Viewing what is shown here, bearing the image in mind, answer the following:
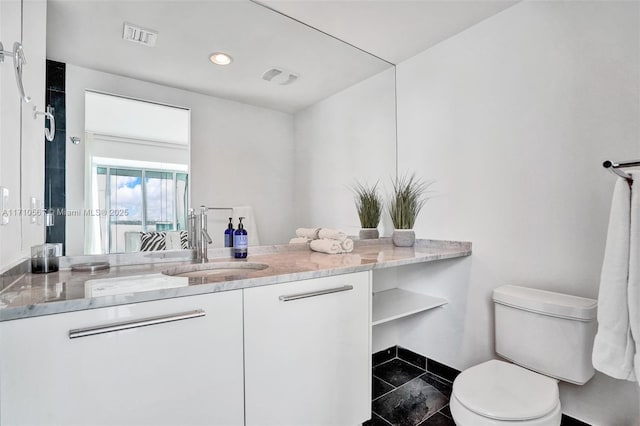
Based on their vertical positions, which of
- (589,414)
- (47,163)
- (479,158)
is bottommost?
(589,414)

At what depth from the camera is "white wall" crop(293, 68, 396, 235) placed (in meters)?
2.10

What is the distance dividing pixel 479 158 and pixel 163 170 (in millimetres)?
1816

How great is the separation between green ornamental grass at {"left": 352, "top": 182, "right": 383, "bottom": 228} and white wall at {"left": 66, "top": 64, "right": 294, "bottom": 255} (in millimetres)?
578

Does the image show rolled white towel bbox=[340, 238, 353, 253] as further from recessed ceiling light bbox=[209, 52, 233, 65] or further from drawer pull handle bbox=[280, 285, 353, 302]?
recessed ceiling light bbox=[209, 52, 233, 65]

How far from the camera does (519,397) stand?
3.89 feet

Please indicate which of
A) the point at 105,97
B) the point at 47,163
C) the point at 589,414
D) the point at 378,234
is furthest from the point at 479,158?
the point at 47,163

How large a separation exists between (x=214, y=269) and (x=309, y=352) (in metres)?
0.65

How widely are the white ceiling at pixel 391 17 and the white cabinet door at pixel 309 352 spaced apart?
1.54 m

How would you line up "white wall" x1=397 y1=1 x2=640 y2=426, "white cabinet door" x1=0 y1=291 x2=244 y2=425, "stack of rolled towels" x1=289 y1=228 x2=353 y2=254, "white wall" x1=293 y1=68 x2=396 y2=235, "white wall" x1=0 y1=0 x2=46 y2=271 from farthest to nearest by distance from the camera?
"white wall" x1=293 y1=68 x2=396 y2=235, "stack of rolled towels" x1=289 y1=228 x2=353 y2=254, "white wall" x1=397 y1=1 x2=640 y2=426, "white wall" x1=0 y1=0 x2=46 y2=271, "white cabinet door" x1=0 y1=291 x2=244 y2=425

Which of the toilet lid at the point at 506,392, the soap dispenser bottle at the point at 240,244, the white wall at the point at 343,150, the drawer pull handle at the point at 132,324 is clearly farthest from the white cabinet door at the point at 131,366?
the white wall at the point at 343,150

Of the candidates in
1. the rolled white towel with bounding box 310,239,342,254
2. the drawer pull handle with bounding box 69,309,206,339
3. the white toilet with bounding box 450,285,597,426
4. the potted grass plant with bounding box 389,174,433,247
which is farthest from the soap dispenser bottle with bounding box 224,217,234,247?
the white toilet with bounding box 450,285,597,426

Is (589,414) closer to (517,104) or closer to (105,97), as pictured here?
(517,104)

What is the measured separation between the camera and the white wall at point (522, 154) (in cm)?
146

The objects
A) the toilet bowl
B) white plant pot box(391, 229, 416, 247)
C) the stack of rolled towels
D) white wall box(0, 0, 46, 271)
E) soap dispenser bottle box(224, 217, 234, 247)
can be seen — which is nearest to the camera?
white wall box(0, 0, 46, 271)
